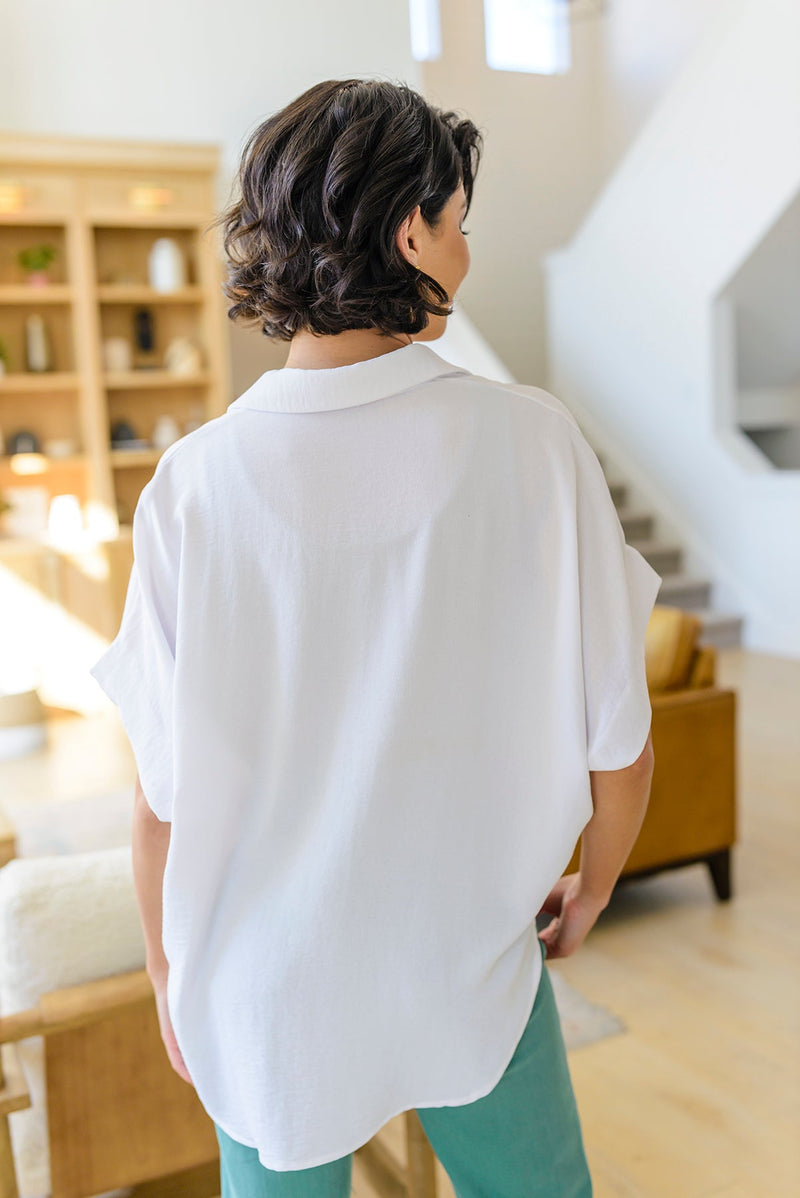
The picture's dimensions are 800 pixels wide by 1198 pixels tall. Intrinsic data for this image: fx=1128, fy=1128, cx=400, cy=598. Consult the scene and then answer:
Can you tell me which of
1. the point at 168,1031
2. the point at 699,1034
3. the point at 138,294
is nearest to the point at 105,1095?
the point at 168,1031

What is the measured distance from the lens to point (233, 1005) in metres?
0.84

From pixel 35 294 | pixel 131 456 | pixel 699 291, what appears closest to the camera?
pixel 35 294

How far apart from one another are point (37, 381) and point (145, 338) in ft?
2.40

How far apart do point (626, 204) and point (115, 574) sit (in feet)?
13.5

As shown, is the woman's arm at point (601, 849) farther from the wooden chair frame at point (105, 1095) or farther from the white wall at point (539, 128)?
the white wall at point (539, 128)

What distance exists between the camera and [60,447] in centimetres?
630

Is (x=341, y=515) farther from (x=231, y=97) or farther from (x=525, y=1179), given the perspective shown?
(x=231, y=97)

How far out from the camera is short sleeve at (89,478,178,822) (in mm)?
853

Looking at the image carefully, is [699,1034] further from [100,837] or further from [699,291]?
[699,291]

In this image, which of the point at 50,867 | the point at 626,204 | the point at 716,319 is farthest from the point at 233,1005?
the point at 626,204

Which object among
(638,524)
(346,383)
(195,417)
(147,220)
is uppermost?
(147,220)

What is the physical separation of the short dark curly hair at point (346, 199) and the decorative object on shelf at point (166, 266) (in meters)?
→ 5.78

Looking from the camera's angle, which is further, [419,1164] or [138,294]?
[138,294]

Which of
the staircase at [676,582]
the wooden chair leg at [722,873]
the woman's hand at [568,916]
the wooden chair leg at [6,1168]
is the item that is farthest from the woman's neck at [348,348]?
the staircase at [676,582]
